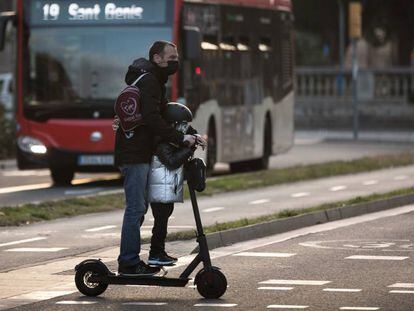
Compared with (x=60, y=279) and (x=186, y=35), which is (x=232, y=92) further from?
(x=60, y=279)

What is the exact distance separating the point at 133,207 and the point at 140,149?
0.41 m

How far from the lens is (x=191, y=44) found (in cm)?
2488

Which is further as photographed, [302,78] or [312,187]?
[302,78]

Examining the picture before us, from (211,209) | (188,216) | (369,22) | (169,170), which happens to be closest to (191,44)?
(211,209)

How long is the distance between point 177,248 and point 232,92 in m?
13.6

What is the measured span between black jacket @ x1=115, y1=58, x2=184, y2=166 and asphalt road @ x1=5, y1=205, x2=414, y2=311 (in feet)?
3.19

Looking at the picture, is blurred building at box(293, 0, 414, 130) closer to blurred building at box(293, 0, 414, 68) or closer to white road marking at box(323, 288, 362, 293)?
blurred building at box(293, 0, 414, 68)

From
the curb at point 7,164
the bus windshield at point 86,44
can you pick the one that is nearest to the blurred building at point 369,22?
the curb at point 7,164

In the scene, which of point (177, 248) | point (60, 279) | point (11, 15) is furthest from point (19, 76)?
point (60, 279)

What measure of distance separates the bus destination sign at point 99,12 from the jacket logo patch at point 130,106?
45.1 feet

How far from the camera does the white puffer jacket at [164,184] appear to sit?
11547 mm

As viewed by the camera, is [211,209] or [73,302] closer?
[73,302]

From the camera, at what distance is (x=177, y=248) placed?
14.7 metres

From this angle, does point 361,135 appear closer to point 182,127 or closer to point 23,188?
point 23,188
